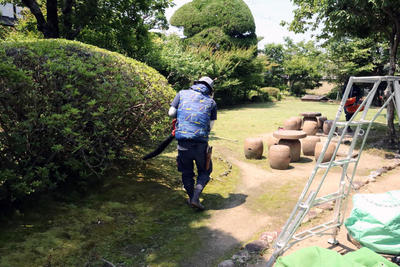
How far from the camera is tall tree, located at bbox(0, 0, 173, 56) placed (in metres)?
10.2

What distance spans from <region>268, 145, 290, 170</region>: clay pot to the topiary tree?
18.4 metres

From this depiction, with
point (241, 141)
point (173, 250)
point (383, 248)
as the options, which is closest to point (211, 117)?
point (173, 250)

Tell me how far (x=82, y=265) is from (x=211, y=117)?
2.98 m

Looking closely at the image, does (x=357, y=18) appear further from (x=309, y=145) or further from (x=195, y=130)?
(x=195, y=130)

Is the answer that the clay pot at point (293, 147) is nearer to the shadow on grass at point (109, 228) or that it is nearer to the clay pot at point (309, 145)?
the clay pot at point (309, 145)

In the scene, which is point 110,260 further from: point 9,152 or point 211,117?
point 211,117

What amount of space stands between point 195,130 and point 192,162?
2.00 ft

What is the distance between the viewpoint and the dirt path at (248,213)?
13.2 feet

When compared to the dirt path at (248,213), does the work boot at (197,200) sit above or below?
above

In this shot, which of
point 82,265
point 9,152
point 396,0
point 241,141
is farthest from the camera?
point 241,141

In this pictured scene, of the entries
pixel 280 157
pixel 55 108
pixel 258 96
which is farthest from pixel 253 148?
pixel 258 96

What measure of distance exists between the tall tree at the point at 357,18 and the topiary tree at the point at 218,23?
541 inches

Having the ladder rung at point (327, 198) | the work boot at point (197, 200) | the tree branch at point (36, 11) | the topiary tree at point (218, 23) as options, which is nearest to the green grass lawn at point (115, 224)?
the work boot at point (197, 200)

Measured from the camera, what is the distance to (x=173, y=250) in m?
3.94
